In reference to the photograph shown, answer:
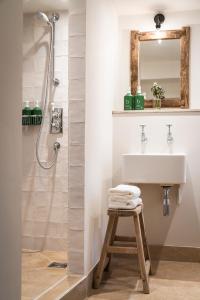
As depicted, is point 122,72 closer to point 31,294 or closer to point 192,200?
point 192,200

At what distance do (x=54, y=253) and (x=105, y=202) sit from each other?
26.7 inches

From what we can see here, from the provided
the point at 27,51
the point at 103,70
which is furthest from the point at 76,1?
the point at 27,51

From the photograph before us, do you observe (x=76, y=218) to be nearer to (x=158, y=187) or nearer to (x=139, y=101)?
(x=158, y=187)

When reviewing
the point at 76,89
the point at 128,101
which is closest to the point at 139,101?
the point at 128,101

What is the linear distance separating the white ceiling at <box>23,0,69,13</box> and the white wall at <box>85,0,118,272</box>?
416 mm

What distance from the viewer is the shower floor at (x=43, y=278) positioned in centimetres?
242

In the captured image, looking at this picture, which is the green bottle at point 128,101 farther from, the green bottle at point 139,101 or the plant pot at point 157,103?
the plant pot at point 157,103

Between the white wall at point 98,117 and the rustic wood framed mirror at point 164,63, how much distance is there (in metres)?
0.29

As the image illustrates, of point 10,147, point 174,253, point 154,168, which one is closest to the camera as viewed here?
point 10,147

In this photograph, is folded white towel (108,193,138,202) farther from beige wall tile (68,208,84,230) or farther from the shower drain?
the shower drain

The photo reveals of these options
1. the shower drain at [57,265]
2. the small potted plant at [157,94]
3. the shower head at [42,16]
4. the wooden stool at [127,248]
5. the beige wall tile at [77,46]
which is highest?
the shower head at [42,16]

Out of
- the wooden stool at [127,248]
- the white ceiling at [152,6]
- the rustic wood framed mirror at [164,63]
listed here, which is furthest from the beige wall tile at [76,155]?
the white ceiling at [152,6]

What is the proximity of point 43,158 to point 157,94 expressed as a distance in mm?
1220

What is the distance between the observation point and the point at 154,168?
11.0 ft
